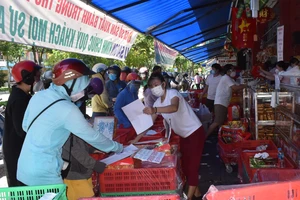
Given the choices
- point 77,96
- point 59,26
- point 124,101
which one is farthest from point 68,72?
point 124,101

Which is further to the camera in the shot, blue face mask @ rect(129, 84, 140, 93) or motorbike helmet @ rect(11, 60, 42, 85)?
blue face mask @ rect(129, 84, 140, 93)

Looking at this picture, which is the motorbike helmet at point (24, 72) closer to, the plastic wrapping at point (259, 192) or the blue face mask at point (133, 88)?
the blue face mask at point (133, 88)

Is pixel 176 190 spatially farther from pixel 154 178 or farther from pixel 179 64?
pixel 179 64

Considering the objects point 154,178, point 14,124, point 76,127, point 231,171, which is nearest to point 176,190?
point 154,178

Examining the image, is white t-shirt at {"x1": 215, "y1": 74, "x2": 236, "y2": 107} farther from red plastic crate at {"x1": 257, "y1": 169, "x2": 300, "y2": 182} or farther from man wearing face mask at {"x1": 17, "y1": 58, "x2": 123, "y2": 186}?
man wearing face mask at {"x1": 17, "y1": 58, "x2": 123, "y2": 186}

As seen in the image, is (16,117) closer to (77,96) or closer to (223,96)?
(77,96)

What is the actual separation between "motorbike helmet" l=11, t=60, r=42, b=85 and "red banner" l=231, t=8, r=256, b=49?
6178 millimetres

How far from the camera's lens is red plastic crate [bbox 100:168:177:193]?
2564 mm

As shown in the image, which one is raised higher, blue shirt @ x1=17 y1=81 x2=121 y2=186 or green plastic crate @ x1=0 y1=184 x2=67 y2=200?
blue shirt @ x1=17 y1=81 x2=121 y2=186

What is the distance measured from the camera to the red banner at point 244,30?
26.8ft

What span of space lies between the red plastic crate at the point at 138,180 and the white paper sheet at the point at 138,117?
0.95 m

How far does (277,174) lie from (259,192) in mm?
1381

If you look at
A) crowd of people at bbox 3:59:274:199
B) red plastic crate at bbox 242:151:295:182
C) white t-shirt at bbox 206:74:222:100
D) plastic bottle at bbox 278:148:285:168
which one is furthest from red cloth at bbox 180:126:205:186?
white t-shirt at bbox 206:74:222:100

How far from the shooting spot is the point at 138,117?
11.6 feet
